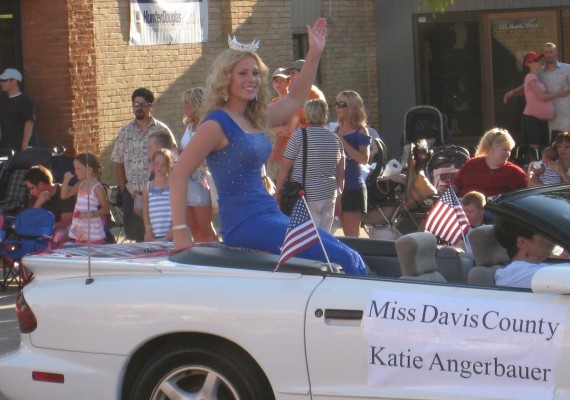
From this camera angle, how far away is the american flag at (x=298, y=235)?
5113 mm

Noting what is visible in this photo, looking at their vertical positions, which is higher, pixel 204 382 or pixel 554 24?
pixel 554 24

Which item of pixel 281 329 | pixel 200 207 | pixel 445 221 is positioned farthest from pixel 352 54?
pixel 281 329

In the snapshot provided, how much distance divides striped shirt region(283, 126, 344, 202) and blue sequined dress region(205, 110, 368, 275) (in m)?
3.92

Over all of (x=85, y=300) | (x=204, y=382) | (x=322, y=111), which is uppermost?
(x=322, y=111)

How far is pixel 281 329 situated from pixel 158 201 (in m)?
4.84

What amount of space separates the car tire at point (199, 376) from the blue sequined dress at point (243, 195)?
692 millimetres

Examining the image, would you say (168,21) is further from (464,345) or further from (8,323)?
(464,345)

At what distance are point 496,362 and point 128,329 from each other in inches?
64.6

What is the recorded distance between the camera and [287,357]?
4.93 meters

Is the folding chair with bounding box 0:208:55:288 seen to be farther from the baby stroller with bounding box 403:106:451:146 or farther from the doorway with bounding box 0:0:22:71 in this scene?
the baby stroller with bounding box 403:106:451:146

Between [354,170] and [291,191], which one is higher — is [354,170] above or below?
above

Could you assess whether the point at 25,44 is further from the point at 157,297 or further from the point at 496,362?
the point at 496,362

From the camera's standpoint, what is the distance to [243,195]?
568cm

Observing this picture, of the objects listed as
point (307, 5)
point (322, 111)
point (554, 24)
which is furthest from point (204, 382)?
point (554, 24)
